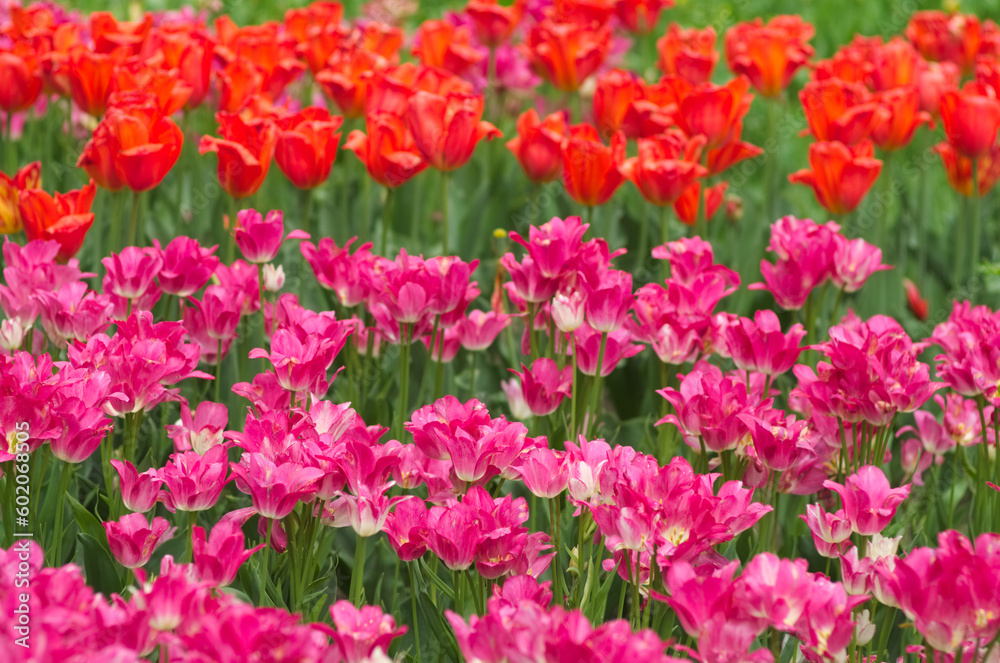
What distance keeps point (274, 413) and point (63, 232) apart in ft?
3.00

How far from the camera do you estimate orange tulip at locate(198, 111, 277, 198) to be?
7.95ft

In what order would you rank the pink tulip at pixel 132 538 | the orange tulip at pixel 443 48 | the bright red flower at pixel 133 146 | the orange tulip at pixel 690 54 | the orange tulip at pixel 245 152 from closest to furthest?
the pink tulip at pixel 132 538, the bright red flower at pixel 133 146, the orange tulip at pixel 245 152, the orange tulip at pixel 690 54, the orange tulip at pixel 443 48

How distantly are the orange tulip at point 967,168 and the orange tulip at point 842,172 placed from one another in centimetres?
56

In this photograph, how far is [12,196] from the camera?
2379 millimetres

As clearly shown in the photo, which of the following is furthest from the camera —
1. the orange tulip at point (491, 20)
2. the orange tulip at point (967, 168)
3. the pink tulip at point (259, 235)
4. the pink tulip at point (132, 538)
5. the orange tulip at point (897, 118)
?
the orange tulip at point (491, 20)

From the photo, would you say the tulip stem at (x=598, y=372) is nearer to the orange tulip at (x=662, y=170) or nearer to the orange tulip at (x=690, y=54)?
the orange tulip at (x=662, y=170)

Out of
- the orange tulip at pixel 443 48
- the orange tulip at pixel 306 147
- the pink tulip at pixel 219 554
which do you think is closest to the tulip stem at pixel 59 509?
the pink tulip at pixel 219 554

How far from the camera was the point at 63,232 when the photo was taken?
222 centimetres

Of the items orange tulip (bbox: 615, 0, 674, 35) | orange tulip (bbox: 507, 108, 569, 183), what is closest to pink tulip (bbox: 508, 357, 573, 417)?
orange tulip (bbox: 507, 108, 569, 183)

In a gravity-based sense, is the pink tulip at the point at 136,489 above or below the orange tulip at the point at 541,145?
below

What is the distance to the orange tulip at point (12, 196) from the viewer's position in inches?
93.0

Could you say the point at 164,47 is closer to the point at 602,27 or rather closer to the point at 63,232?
the point at 63,232

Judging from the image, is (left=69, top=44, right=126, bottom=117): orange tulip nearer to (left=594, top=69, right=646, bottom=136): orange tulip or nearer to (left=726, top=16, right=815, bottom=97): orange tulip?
(left=594, top=69, right=646, bottom=136): orange tulip

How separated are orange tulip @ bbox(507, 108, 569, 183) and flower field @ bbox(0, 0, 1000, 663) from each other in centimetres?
1
